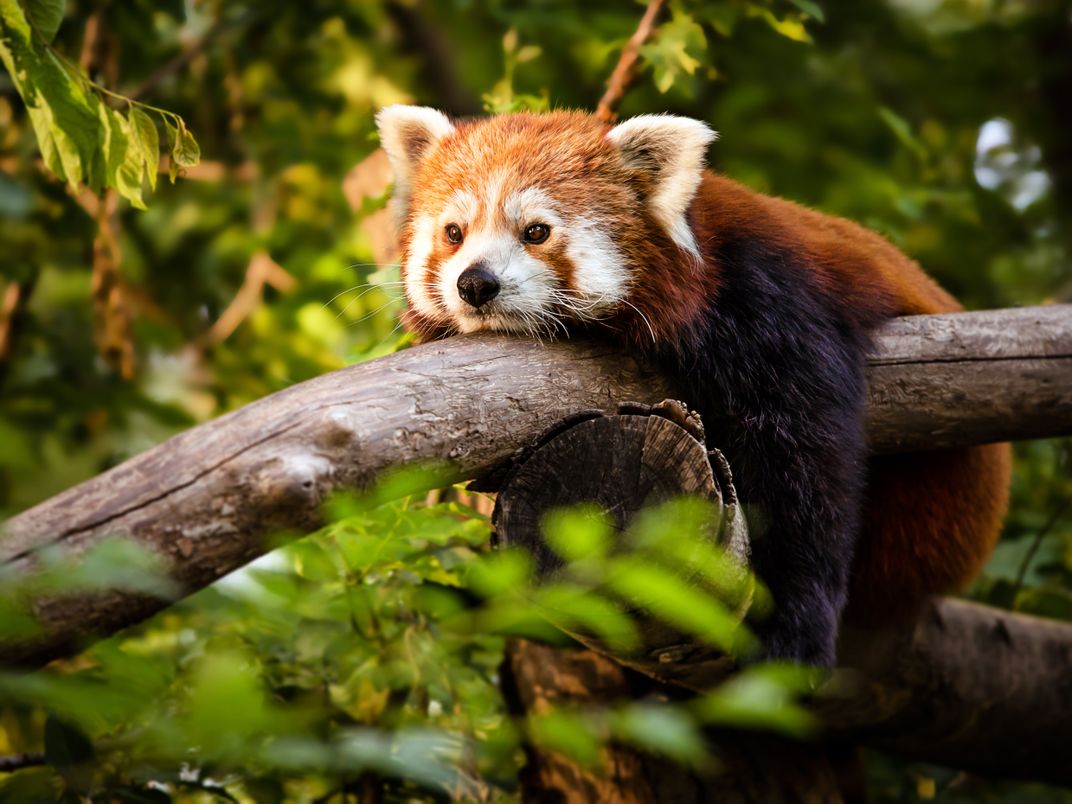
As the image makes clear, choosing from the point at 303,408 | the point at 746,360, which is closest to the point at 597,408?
the point at 746,360

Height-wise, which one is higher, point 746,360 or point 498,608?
point 746,360

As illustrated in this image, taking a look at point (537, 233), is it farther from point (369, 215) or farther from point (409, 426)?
point (369, 215)

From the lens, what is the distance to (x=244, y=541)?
194 cm

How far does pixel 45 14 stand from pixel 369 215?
2351 mm

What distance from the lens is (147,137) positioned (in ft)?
7.92

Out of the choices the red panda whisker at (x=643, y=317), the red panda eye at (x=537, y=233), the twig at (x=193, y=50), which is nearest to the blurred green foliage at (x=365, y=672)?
the red panda whisker at (x=643, y=317)

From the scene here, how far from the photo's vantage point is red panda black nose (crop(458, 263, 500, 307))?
2.87 m

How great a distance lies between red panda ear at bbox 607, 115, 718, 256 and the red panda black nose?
0.54 m

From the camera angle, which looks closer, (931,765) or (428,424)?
(428,424)

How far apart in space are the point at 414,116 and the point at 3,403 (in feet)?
8.59

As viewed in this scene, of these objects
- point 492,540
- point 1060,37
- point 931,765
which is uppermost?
point 1060,37

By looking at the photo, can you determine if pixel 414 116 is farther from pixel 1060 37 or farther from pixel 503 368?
pixel 1060 37

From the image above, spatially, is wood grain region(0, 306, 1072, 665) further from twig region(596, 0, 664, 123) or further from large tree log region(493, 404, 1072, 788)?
twig region(596, 0, 664, 123)

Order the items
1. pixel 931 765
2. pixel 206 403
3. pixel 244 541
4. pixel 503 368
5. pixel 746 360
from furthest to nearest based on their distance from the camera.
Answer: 1. pixel 206 403
2. pixel 931 765
3. pixel 746 360
4. pixel 503 368
5. pixel 244 541
